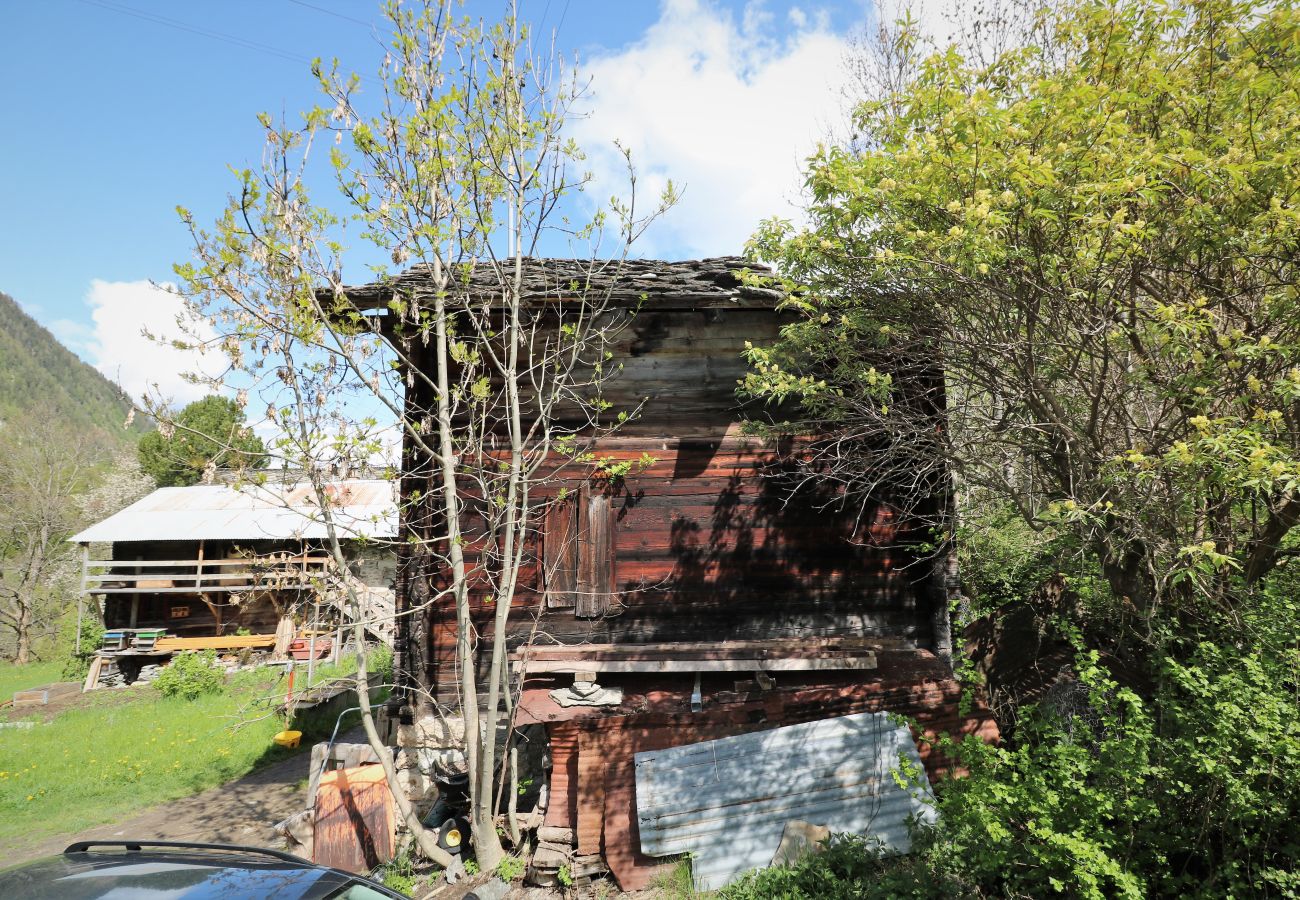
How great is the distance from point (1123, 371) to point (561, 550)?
5468mm

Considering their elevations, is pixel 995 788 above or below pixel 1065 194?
below

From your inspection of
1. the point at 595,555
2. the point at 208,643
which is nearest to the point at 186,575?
the point at 208,643

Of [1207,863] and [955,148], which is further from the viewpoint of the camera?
[955,148]

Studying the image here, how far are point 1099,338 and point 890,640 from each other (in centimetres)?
398

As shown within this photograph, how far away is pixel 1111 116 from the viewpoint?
4.62 metres

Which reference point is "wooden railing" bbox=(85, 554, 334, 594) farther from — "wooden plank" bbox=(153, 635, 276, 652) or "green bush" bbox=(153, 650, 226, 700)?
"green bush" bbox=(153, 650, 226, 700)

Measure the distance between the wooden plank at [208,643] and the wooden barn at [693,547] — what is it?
1395 cm

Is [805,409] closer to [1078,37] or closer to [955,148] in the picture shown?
[955,148]

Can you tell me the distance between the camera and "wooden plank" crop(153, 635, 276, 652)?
738 inches

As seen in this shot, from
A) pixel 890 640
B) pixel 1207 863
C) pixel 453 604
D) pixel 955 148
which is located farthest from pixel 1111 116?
pixel 453 604

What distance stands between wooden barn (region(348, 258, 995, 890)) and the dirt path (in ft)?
8.80

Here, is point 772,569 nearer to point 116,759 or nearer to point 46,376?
point 116,759

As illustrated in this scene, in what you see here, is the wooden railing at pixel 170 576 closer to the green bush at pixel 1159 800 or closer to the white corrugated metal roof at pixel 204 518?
the white corrugated metal roof at pixel 204 518

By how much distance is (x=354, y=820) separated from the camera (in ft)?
21.6
